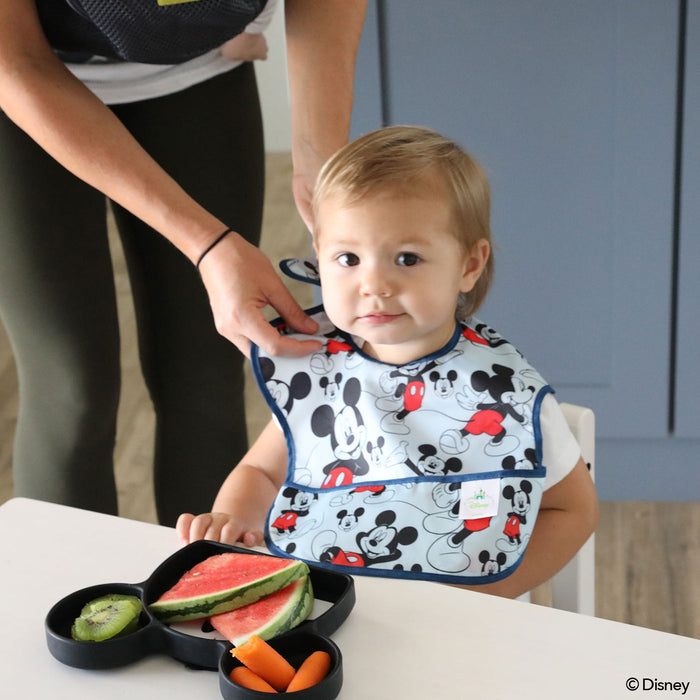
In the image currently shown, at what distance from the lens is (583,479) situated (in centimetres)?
97

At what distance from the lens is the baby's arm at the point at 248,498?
873mm

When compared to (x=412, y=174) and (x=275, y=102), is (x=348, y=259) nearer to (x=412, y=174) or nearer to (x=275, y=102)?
(x=412, y=174)

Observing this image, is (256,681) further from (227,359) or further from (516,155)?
(516,155)

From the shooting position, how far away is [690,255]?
6.23 ft

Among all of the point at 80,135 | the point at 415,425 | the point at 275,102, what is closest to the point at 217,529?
the point at 415,425

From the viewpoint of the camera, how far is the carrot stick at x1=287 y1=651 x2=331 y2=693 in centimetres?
58

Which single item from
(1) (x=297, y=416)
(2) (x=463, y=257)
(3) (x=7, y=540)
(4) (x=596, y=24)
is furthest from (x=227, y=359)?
(4) (x=596, y=24)

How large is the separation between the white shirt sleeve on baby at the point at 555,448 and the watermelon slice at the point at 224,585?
0.35 meters

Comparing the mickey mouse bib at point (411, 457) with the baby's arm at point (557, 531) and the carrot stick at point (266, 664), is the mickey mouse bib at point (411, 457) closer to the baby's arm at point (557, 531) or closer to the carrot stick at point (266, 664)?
the baby's arm at point (557, 531)

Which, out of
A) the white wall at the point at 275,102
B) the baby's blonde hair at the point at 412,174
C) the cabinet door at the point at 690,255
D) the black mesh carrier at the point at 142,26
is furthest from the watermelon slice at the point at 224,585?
the white wall at the point at 275,102

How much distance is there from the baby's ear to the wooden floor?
2.92 feet

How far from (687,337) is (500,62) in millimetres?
651

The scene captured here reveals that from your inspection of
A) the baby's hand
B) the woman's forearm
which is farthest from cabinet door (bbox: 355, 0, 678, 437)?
the baby's hand

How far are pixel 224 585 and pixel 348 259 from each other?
396 millimetres
